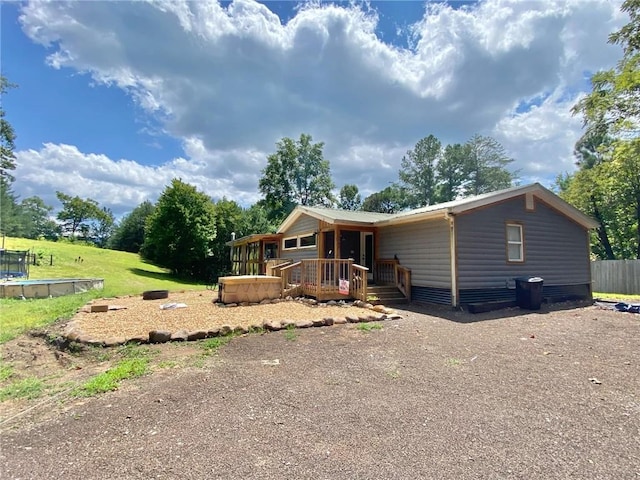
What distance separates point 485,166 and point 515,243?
27278 mm

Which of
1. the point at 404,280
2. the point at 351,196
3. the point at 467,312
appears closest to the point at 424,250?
the point at 404,280

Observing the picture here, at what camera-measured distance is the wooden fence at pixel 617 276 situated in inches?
658

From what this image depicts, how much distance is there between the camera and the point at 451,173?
35969mm

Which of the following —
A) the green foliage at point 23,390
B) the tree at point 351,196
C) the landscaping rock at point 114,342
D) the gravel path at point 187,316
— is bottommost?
the green foliage at point 23,390

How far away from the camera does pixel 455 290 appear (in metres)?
9.62

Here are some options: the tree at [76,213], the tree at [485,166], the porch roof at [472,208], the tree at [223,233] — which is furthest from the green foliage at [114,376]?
the tree at [76,213]

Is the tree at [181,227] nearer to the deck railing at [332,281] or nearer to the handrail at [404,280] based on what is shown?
the deck railing at [332,281]

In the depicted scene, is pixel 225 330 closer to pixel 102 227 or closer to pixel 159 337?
pixel 159 337

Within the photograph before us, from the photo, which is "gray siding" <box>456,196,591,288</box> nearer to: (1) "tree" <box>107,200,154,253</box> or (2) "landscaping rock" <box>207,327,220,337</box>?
(2) "landscaping rock" <box>207,327,220,337</box>

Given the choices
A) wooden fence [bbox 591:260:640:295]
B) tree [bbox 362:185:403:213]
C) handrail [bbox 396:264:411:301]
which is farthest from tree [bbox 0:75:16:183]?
wooden fence [bbox 591:260:640:295]

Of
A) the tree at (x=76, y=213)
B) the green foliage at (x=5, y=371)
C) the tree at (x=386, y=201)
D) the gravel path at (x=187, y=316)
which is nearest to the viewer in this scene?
the green foliage at (x=5, y=371)

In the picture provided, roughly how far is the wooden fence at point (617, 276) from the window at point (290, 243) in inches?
635

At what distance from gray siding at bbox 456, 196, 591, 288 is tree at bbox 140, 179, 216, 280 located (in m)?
22.4

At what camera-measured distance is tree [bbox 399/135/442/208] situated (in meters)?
37.2
